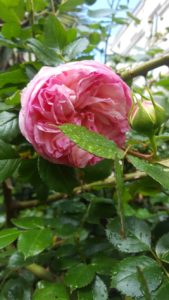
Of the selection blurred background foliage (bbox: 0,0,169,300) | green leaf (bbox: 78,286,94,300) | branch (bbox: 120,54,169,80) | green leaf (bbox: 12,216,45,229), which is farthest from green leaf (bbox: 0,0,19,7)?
green leaf (bbox: 78,286,94,300)

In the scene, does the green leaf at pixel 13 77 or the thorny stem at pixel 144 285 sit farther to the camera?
the green leaf at pixel 13 77

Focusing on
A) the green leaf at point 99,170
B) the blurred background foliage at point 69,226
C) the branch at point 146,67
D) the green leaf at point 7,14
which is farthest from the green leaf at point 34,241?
Result: the green leaf at point 7,14

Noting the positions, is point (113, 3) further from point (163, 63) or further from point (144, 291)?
point (144, 291)

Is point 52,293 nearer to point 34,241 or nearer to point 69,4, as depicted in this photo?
point 34,241

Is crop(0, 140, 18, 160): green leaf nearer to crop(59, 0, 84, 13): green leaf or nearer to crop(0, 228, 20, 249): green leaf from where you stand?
crop(0, 228, 20, 249): green leaf

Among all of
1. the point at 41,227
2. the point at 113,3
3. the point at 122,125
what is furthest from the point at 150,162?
the point at 113,3

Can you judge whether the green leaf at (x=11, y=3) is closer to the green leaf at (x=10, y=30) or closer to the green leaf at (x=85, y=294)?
the green leaf at (x=10, y=30)
